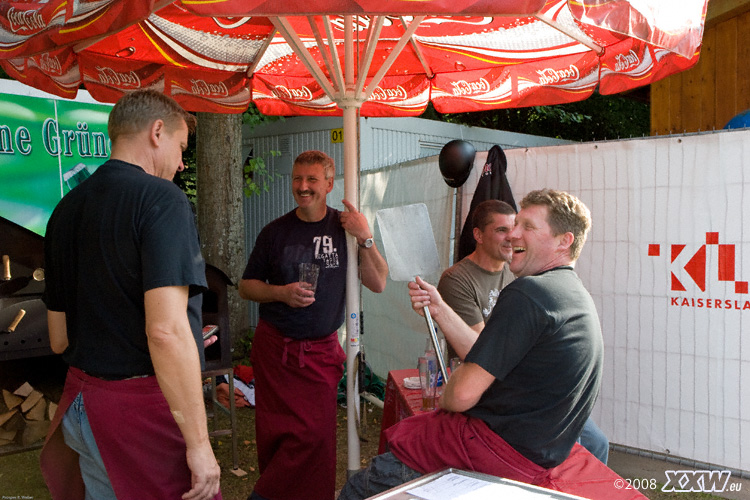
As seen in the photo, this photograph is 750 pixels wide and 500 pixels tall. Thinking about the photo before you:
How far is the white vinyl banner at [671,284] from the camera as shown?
3.71m

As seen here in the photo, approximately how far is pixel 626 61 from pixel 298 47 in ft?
6.32

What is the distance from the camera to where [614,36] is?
12.2 feet

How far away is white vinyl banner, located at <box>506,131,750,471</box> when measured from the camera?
3713 millimetres

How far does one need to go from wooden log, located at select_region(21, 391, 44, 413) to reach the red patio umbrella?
2821mm

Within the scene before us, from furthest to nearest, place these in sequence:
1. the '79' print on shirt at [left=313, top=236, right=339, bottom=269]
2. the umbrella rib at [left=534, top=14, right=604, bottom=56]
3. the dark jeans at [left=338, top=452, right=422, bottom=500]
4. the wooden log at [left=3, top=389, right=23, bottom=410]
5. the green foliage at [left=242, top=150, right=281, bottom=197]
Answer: the green foliage at [left=242, top=150, right=281, bottom=197] → the wooden log at [left=3, top=389, right=23, bottom=410] → the '79' print on shirt at [left=313, top=236, right=339, bottom=269] → the umbrella rib at [left=534, top=14, right=604, bottom=56] → the dark jeans at [left=338, top=452, right=422, bottom=500]

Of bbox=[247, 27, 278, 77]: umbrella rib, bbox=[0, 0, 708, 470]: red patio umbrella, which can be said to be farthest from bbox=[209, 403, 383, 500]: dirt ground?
bbox=[247, 27, 278, 77]: umbrella rib

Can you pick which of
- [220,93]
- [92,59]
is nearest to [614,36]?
[220,93]

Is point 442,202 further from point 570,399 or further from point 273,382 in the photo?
point 570,399

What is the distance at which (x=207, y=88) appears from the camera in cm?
416

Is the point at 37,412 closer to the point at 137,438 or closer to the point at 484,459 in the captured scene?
the point at 137,438

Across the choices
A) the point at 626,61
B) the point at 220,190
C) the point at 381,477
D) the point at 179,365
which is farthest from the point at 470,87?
the point at 220,190

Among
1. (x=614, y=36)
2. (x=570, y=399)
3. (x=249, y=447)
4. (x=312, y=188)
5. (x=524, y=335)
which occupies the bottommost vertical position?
(x=249, y=447)

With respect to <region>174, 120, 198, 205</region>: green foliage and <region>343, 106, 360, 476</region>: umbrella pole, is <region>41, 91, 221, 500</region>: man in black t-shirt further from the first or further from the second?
<region>174, 120, 198, 205</region>: green foliage

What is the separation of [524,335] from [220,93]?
309 centimetres
